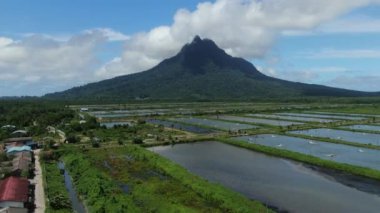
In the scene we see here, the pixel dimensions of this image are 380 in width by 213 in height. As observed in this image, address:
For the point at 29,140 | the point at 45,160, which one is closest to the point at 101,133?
the point at 29,140

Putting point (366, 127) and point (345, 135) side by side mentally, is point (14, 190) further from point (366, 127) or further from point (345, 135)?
point (366, 127)

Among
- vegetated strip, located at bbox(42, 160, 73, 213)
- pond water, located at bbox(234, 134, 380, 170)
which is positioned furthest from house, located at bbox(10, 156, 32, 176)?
pond water, located at bbox(234, 134, 380, 170)

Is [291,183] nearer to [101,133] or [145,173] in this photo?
[145,173]

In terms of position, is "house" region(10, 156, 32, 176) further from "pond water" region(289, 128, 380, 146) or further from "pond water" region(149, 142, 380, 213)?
"pond water" region(289, 128, 380, 146)

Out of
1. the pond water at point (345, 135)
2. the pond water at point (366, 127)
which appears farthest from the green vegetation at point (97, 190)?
the pond water at point (366, 127)

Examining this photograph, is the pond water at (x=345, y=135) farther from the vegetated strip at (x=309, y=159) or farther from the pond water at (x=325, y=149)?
the vegetated strip at (x=309, y=159)

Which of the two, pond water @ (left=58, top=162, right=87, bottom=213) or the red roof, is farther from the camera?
pond water @ (left=58, top=162, right=87, bottom=213)
